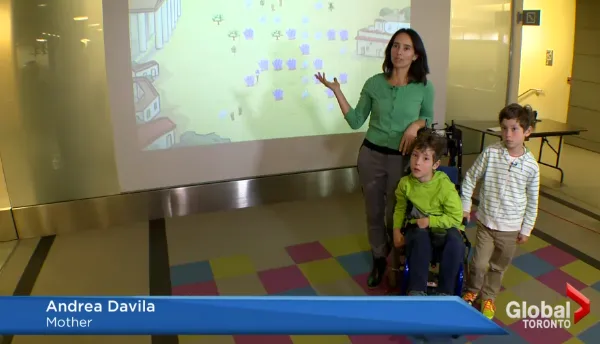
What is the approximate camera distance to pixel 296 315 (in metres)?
1.07

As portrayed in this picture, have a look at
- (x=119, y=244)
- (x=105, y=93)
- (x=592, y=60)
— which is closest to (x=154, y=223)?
(x=119, y=244)

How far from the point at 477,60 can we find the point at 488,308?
9.51ft

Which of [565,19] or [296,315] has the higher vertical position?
[565,19]

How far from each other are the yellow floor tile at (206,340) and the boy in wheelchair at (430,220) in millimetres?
888

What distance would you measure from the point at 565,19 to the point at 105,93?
203 inches

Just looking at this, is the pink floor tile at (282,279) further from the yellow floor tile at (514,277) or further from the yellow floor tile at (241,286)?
the yellow floor tile at (514,277)

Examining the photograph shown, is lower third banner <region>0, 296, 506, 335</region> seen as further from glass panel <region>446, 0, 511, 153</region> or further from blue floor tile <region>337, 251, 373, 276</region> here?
glass panel <region>446, 0, 511, 153</region>

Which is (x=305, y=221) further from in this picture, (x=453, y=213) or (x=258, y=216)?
(x=453, y=213)

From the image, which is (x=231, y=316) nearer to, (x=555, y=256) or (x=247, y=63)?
(x=555, y=256)

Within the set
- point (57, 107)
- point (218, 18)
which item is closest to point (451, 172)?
point (218, 18)

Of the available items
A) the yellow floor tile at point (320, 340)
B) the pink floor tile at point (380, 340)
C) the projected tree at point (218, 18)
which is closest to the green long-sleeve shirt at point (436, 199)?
the pink floor tile at point (380, 340)

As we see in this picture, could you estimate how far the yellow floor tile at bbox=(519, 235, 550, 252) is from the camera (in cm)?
314

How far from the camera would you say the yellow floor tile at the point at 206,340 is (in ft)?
7.22

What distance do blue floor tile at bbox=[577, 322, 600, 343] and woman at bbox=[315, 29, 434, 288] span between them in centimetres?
104
